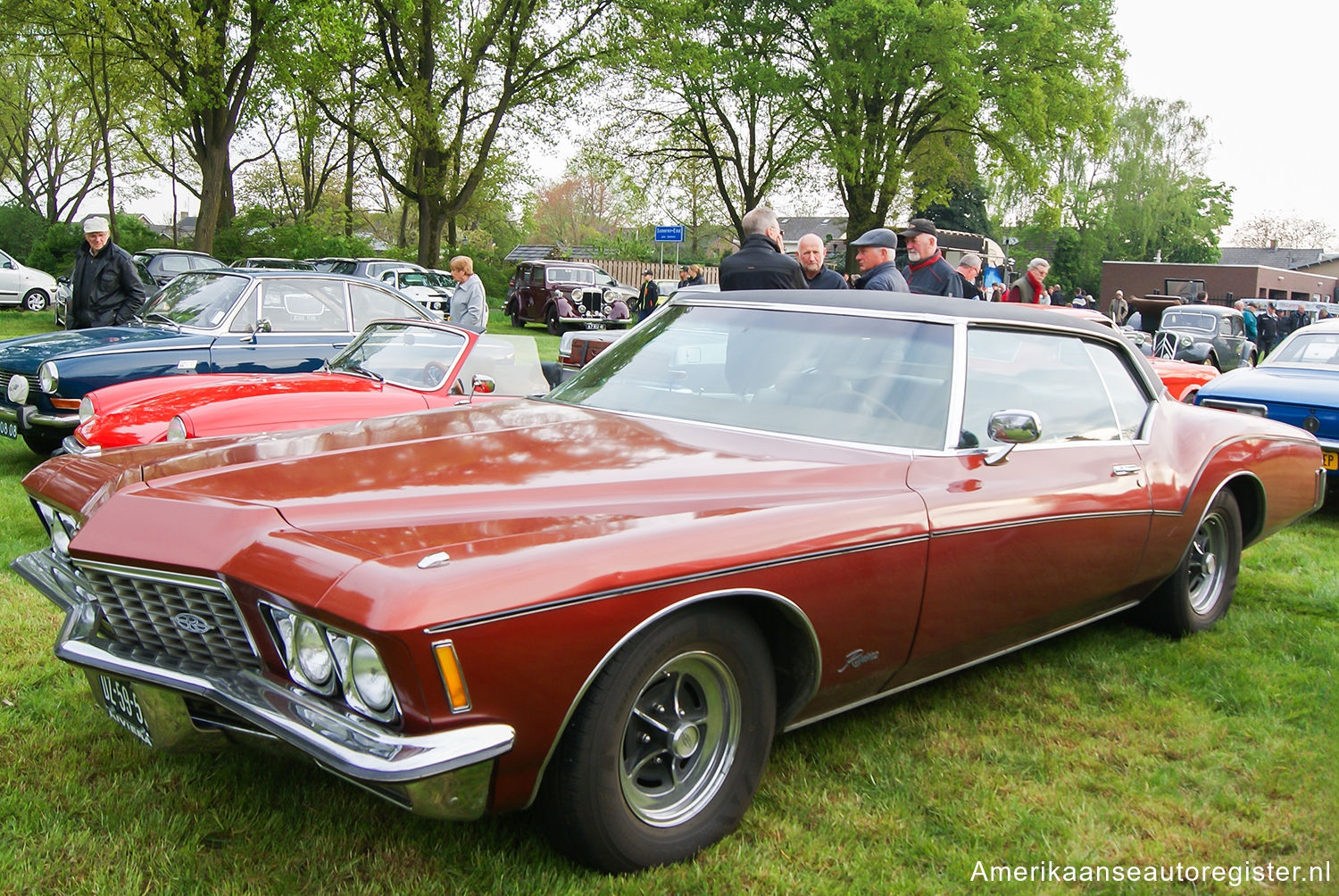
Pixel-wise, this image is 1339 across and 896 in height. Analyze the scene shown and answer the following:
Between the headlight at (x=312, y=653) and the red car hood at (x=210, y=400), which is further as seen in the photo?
the red car hood at (x=210, y=400)

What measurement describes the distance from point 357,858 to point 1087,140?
32734mm

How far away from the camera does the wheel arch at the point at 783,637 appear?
8.17ft

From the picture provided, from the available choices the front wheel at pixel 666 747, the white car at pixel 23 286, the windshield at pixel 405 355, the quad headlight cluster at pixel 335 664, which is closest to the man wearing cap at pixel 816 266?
the windshield at pixel 405 355

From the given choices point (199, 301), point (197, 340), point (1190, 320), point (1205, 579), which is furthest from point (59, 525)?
point (1190, 320)

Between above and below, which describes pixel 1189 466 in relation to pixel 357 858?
above

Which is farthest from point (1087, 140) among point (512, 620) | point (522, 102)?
point (512, 620)

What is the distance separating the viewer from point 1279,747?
343 centimetres

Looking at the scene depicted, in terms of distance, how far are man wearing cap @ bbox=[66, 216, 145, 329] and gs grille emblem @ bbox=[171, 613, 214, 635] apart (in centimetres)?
716

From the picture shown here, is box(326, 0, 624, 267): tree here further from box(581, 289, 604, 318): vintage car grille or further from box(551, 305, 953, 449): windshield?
box(551, 305, 953, 449): windshield

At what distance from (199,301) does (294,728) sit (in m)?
6.93

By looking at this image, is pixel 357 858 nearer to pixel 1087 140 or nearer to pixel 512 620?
pixel 512 620

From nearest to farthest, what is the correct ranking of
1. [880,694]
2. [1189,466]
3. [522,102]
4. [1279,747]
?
[880,694]
[1279,747]
[1189,466]
[522,102]

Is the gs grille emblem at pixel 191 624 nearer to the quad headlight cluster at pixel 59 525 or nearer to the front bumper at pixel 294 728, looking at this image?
the front bumper at pixel 294 728

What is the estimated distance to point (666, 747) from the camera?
2.50 m
